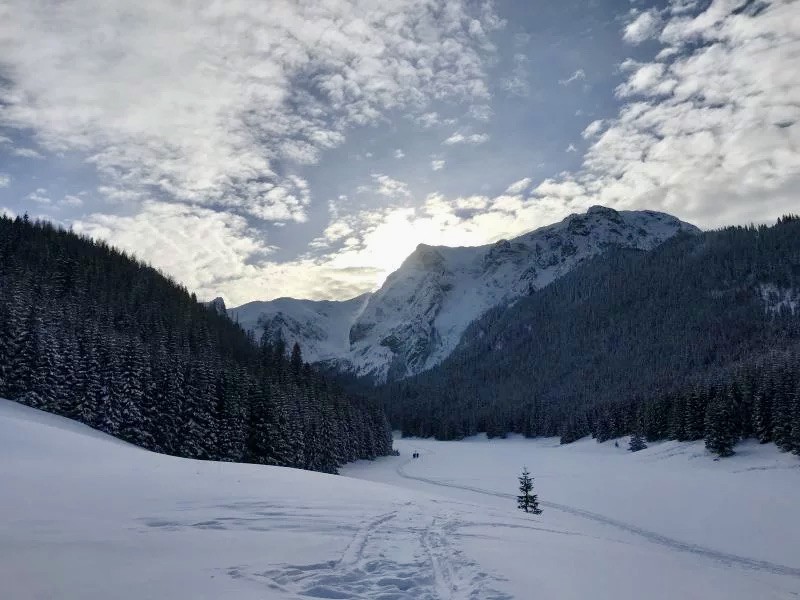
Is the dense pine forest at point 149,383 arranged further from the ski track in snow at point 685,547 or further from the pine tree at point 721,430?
the pine tree at point 721,430

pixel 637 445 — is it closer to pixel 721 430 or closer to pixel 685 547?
pixel 721 430

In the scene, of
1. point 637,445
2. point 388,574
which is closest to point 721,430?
point 637,445

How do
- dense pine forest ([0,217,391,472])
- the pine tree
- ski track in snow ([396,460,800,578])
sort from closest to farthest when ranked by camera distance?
1. ski track in snow ([396,460,800,578])
2. dense pine forest ([0,217,391,472])
3. the pine tree

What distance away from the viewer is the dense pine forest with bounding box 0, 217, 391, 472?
4653cm

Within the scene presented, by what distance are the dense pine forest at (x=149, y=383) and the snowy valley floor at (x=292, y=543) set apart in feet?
64.0

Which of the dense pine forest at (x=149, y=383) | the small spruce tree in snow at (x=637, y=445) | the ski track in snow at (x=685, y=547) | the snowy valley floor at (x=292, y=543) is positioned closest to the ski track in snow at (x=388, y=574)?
A: the snowy valley floor at (x=292, y=543)

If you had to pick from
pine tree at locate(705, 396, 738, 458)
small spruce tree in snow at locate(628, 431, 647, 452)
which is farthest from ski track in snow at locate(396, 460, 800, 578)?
small spruce tree in snow at locate(628, 431, 647, 452)

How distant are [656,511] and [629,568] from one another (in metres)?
28.6

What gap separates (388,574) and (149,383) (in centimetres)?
4801

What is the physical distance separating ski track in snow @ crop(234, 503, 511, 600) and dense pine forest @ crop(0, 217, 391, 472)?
43.3 meters

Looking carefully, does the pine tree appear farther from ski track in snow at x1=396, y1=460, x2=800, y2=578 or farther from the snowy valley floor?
ski track in snow at x1=396, y1=460, x2=800, y2=578

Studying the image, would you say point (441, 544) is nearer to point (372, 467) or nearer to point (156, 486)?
point (156, 486)

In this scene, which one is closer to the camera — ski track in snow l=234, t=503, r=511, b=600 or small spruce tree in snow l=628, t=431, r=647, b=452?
ski track in snow l=234, t=503, r=511, b=600

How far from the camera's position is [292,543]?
38.6 ft
